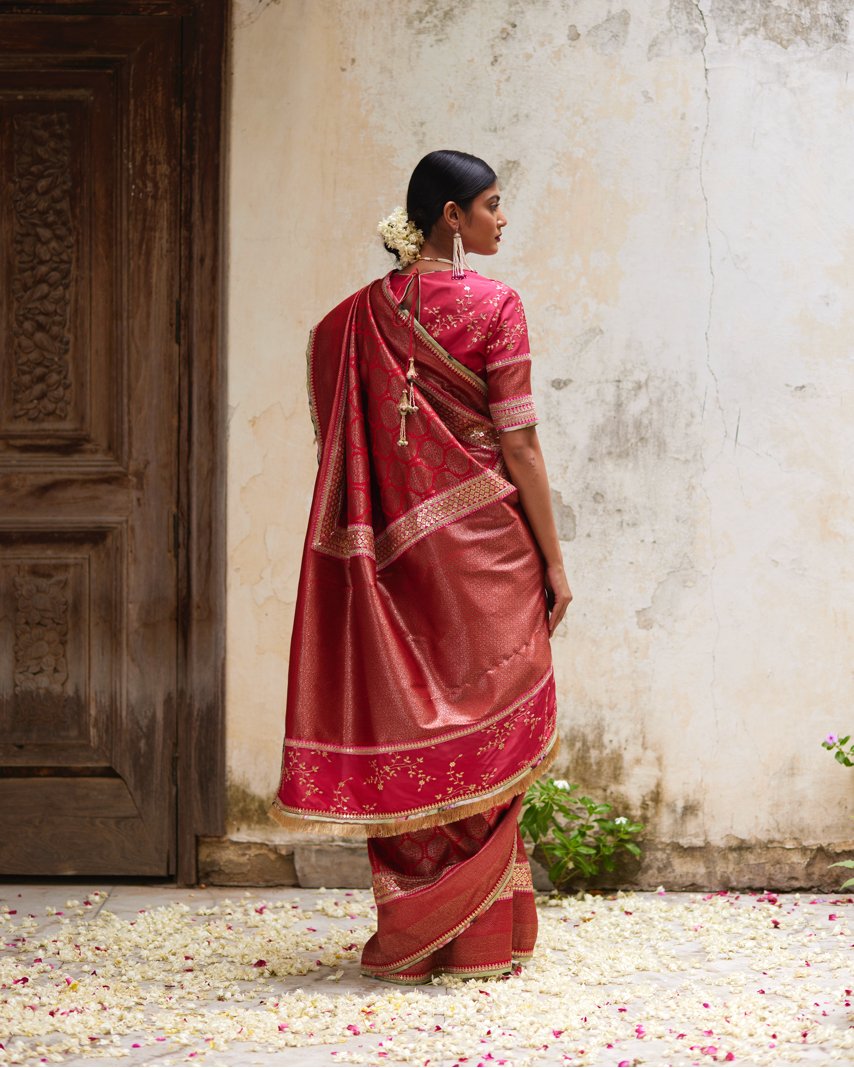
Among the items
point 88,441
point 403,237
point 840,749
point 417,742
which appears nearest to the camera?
point 417,742

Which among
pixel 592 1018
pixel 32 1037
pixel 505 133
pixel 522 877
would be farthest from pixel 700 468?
pixel 32 1037

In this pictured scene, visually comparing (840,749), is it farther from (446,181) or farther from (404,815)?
(446,181)

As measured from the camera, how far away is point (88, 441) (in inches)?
159

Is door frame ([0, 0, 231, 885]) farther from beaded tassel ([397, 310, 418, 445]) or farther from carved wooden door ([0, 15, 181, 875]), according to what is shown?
beaded tassel ([397, 310, 418, 445])

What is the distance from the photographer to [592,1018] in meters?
2.74

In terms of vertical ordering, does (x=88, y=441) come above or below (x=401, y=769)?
above

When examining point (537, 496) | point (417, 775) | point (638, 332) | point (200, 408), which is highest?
point (638, 332)

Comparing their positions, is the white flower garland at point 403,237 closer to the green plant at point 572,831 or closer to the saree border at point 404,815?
the saree border at point 404,815

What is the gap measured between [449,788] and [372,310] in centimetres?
115

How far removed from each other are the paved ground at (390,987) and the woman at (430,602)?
9.5 inches

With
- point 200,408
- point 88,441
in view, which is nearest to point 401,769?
point 200,408

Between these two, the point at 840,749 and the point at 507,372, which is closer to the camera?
the point at 507,372

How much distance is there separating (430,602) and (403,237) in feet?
2.88

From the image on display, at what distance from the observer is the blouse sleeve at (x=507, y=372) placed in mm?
2934
